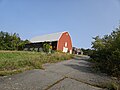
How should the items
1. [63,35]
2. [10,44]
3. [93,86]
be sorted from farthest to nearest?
1. [10,44]
2. [63,35]
3. [93,86]

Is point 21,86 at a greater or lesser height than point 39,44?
lesser

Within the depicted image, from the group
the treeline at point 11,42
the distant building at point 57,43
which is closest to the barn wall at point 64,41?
the distant building at point 57,43

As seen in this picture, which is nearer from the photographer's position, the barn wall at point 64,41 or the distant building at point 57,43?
the distant building at point 57,43

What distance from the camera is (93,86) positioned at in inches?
233

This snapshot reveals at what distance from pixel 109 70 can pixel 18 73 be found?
18.0ft

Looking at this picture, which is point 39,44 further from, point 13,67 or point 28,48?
point 13,67

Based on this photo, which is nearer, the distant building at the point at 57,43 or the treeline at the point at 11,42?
the distant building at the point at 57,43

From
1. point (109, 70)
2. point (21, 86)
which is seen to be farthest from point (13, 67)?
point (109, 70)

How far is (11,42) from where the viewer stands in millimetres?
40719

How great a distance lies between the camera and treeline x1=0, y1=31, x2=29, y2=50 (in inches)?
1555

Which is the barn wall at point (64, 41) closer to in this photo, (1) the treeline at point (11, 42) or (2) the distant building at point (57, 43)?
(2) the distant building at point (57, 43)

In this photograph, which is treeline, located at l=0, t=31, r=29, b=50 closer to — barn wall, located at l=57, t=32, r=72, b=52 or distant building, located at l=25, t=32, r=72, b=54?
distant building, located at l=25, t=32, r=72, b=54

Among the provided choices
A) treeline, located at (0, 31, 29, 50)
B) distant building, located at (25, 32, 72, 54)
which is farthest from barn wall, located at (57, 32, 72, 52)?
treeline, located at (0, 31, 29, 50)

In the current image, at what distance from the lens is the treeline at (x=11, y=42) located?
39.5 m
